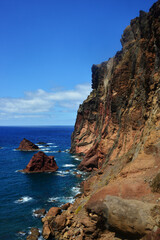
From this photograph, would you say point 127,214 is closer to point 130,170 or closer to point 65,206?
point 130,170

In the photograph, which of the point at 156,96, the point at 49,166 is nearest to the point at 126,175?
the point at 156,96

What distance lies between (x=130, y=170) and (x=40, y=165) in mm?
42247

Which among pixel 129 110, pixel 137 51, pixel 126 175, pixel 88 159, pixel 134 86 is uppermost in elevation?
pixel 137 51

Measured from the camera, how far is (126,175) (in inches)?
758

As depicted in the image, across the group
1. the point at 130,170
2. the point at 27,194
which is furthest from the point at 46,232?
the point at 27,194

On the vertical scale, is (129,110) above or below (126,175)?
above

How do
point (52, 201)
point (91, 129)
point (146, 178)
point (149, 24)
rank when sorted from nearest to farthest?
point (146, 178) < point (149, 24) < point (52, 201) < point (91, 129)

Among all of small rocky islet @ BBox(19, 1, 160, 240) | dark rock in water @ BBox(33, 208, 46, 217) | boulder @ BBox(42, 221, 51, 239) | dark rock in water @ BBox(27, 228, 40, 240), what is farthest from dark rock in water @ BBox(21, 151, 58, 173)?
boulder @ BBox(42, 221, 51, 239)

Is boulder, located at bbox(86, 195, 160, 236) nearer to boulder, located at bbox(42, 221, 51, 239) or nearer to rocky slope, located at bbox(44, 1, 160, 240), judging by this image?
rocky slope, located at bbox(44, 1, 160, 240)

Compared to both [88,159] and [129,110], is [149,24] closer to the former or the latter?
[129,110]

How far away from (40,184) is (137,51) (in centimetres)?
3689

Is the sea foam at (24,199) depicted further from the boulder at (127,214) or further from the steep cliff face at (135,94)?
the boulder at (127,214)

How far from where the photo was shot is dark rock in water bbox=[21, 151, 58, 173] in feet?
183

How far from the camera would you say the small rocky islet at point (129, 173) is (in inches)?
582
